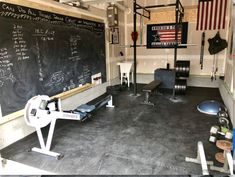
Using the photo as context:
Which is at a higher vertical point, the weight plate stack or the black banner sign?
the black banner sign

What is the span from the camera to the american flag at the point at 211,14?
5516 millimetres

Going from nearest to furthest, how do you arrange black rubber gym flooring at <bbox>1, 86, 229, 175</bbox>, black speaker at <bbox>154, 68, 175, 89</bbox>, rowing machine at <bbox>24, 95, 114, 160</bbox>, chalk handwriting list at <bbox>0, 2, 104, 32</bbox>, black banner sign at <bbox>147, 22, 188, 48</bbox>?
black rubber gym flooring at <bbox>1, 86, 229, 175</bbox>, rowing machine at <bbox>24, 95, 114, 160</bbox>, chalk handwriting list at <bbox>0, 2, 104, 32</bbox>, black speaker at <bbox>154, 68, 175, 89</bbox>, black banner sign at <bbox>147, 22, 188, 48</bbox>

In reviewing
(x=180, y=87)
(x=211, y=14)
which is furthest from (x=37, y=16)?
(x=211, y=14)

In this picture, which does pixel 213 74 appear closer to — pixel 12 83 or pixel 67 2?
pixel 67 2

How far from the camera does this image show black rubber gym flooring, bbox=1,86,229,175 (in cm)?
230

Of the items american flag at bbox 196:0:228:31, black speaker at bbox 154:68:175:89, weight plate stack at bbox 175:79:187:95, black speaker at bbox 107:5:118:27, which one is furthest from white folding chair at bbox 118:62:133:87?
american flag at bbox 196:0:228:31

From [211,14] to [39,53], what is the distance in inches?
203

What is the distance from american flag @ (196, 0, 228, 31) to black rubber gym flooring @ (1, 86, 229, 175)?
298 cm

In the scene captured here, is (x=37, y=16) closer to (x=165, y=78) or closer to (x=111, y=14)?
(x=111, y=14)

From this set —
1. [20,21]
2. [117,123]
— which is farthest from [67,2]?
[117,123]

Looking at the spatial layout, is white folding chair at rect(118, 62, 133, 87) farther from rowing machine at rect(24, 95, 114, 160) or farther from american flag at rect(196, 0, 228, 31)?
rowing machine at rect(24, 95, 114, 160)

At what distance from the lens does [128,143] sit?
2875 millimetres

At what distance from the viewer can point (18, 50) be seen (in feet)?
9.62

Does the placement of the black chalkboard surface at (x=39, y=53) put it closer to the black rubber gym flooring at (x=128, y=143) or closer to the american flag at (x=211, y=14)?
the black rubber gym flooring at (x=128, y=143)
